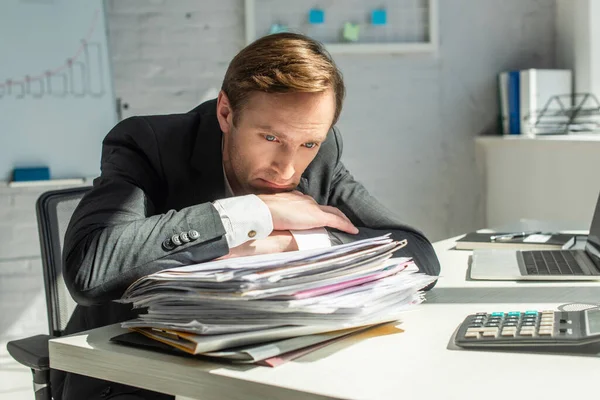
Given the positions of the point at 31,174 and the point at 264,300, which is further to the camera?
the point at 31,174

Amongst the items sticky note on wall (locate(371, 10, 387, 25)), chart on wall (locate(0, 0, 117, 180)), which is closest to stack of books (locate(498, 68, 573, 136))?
sticky note on wall (locate(371, 10, 387, 25))

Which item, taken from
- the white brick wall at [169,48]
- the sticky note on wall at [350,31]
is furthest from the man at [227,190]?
the sticky note on wall at [350,31]

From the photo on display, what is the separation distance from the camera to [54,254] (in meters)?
1.79

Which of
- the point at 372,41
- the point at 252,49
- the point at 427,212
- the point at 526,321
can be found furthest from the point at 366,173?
the point at 526,321

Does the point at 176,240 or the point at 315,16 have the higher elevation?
the point at 315,16

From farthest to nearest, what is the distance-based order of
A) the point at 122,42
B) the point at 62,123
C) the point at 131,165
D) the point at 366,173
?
the point at 366,173 → the point at 122,42 → the point at 62,123 → the point at 131,165

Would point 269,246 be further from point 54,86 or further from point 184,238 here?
point 54,86

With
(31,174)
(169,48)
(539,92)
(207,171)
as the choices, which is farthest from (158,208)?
(539,92)

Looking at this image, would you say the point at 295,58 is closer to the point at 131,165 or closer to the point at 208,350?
the point at 131,165

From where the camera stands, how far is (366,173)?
3.58 metres

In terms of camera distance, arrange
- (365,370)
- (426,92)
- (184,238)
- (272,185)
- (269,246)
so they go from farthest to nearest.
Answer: (426,92)
(272,185)
(269,246)
(184,238)
(365,370)

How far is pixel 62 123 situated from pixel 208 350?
93.7 inches

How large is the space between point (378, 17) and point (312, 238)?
2.31 metres

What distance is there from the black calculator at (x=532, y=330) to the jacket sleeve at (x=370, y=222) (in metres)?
0.38
